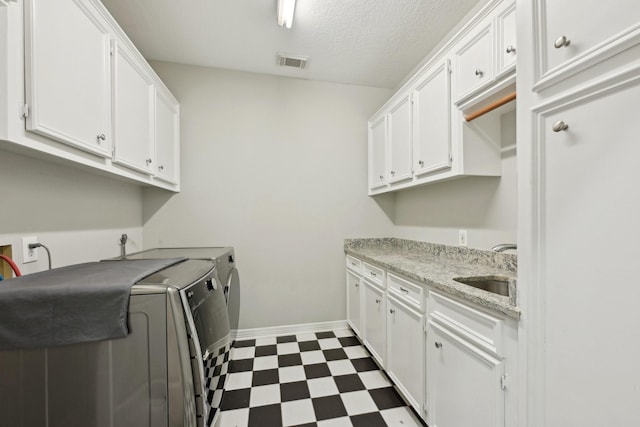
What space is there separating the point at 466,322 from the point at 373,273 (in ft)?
3.21

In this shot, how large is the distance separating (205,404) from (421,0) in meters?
2.51

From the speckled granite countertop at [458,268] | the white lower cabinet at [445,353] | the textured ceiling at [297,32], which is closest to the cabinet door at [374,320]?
the white lower cabinet at [445,353]

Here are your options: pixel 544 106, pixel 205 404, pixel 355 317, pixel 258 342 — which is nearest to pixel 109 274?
pixel 205 404

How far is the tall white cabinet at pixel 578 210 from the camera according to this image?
616 mm

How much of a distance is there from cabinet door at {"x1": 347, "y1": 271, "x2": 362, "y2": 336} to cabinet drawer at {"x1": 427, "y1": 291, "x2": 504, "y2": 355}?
1110 millimetres

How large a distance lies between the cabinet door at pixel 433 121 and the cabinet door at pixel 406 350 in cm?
96

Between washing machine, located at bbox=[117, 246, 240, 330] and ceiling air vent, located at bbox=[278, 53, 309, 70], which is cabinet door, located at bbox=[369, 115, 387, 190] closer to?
ceiling air vent, located at bbox=[278, 53, 309, 70]

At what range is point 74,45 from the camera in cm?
112

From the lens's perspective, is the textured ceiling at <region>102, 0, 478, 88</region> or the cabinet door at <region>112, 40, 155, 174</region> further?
the textured ceiling at <region>102, 0, 478, 88</region>

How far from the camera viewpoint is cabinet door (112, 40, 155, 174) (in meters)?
1.43

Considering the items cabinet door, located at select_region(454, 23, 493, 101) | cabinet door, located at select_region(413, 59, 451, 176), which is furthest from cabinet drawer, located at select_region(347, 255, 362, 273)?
cabinet door, located at select_region(454, 23, 493, 101)

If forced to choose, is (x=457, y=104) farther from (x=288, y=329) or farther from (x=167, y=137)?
(x=288, y=329)

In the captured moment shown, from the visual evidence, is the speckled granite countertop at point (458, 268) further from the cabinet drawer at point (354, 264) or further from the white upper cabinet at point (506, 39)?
the white upper cabinet at point (506, 39)

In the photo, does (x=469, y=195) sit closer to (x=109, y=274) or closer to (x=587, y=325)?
(x=587, y=325)
